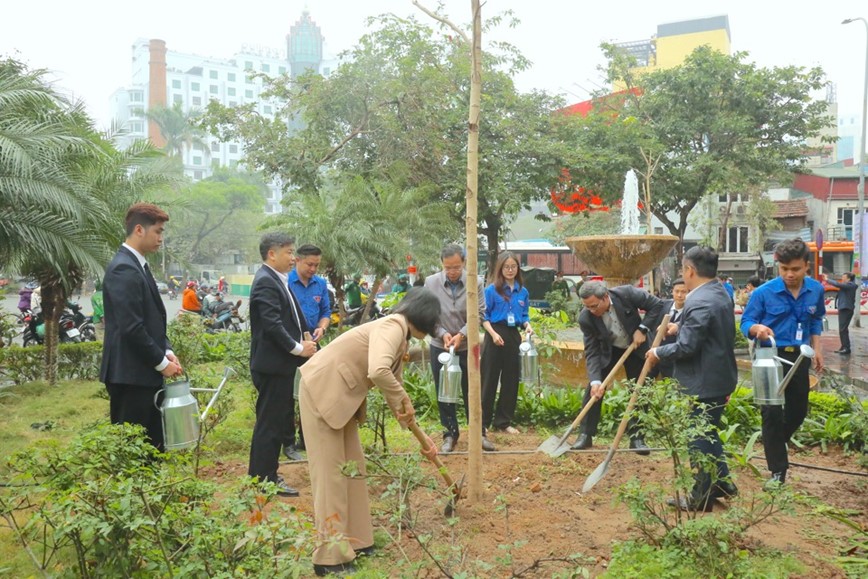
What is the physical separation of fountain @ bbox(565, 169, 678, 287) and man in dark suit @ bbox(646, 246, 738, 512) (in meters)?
4.92

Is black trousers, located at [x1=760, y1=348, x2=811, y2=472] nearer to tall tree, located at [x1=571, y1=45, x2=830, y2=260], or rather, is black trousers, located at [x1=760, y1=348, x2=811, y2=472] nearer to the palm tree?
tall tree, located at [x1=571, y1=45, x2=830, y2=260]

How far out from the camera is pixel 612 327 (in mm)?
5418

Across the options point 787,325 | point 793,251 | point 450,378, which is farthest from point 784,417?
point 450,378

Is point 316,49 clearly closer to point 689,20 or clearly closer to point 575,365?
point 689,20

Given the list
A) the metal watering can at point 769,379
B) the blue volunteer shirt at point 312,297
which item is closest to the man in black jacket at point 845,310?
the metal watering can at point 769,379

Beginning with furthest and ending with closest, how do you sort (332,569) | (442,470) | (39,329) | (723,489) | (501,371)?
(39,329)
(501,371)
(723,489)
(442,470)
(332,569)

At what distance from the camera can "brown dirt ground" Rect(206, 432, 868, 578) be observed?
3.62 metres

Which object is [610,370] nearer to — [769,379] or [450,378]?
[450,378]

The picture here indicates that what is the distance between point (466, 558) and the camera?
346cm

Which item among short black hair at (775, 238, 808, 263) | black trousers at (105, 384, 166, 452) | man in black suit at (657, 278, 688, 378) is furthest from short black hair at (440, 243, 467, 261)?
black trousers at (105, 384, 166, 452)

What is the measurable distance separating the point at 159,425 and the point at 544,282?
21.5 meters

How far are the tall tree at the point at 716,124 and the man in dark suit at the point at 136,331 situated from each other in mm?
17688

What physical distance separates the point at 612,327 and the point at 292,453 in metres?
2.56

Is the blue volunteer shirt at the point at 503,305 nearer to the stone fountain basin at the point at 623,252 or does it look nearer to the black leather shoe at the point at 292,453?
the black leather shoe at the point at 292,453
